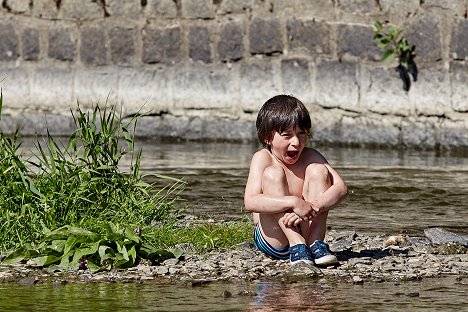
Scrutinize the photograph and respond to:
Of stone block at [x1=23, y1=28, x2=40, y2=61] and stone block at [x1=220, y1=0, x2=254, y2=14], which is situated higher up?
stone block at [x1=220, y1=0, x2=254, y2=14]

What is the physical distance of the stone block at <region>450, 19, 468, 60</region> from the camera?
10688 mm

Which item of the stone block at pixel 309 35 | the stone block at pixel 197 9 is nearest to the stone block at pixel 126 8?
the stone block at pixel 197 9

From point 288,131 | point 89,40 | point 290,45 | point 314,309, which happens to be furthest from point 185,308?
point 89,40

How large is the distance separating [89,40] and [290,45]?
2.08 meters

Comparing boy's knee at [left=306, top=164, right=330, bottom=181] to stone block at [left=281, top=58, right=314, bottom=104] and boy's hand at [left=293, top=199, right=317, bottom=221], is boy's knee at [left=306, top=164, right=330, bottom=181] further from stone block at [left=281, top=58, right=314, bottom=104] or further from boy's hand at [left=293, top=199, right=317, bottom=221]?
stone block at [left=281, top=58, right=314, bottom=104]

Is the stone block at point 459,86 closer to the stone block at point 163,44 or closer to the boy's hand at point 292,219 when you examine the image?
the stone block at point 163,44

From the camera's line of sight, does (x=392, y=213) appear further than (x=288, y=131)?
Yes

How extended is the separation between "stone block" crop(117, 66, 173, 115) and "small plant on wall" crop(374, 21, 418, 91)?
213cm

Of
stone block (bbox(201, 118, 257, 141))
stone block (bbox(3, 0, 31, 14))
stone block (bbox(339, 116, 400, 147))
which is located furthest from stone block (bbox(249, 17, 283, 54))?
stone block (bbox(3, 0, 31, 14))

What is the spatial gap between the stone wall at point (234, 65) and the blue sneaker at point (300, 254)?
194 inches

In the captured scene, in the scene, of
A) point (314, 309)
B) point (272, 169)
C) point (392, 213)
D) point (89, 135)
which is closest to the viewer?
point (314, 309)

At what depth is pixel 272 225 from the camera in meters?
5.79

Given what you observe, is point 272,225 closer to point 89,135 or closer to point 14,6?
point 89,135

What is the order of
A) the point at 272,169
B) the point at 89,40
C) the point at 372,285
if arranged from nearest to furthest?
the point at 372,285 → the point at 272,169 → the point at 89,40
